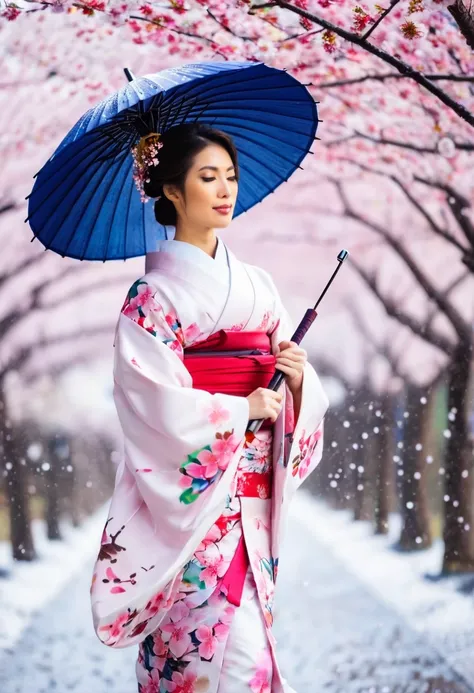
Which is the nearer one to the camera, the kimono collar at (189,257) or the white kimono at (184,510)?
the white kimono at (184,510)

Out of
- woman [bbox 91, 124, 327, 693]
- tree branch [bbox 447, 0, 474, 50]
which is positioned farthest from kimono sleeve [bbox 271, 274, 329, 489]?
tree branch [bbox 447, 0, 474, 50]

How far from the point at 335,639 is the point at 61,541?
129 centimetres

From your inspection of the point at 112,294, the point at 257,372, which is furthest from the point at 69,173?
the point at 112,294

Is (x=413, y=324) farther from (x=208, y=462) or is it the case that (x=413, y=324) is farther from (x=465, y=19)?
(x=208, y=462)

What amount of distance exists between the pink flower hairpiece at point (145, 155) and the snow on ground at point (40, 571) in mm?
2070

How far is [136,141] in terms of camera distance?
228 cm

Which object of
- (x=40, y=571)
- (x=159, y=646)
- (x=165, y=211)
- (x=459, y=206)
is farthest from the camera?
(x=459, y=206)

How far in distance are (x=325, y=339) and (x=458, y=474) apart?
0.89 m

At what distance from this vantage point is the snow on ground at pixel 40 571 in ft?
12.4

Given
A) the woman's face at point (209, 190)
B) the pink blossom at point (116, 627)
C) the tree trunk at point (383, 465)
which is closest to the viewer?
the pink blossom at point (116, 627)

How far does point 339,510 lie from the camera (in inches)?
160

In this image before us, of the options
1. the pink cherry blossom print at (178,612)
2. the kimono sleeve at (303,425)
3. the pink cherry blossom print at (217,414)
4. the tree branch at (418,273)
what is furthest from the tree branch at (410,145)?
the pink cherry blossom print at (178,612)

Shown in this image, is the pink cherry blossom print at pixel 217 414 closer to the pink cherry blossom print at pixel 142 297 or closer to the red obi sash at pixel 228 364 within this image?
the red obi sash at pixel 228 364

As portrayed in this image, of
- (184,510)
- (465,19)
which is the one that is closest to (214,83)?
(184,510)
